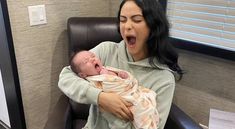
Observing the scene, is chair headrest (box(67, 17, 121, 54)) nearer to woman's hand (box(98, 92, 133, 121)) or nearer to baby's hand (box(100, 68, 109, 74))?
baby's hand (box(100, 68, 109, 74))

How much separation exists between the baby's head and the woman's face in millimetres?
186

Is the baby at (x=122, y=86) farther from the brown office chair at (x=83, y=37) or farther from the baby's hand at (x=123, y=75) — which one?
the brown office chair at (x=83, y=37)

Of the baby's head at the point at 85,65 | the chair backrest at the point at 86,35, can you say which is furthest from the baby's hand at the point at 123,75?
the chair backrest at the point at 86,35

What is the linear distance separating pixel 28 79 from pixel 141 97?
946 millimetres

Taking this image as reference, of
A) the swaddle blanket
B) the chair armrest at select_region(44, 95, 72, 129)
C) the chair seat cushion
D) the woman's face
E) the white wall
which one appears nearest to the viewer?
the swaddle blanket

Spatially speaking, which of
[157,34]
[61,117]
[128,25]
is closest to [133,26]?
[128,25]

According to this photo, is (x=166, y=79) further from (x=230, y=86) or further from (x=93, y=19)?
(x=93, y=19)

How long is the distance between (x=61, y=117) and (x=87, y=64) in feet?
1.37

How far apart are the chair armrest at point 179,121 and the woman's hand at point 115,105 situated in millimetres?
307

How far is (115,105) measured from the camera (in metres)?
1.05

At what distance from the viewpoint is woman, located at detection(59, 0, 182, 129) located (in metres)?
1.10

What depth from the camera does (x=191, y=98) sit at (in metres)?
1.72

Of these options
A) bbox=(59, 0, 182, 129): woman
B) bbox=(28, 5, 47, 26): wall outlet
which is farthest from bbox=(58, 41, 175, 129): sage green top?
bbox=(28, 5, 47, 26): wall outlet

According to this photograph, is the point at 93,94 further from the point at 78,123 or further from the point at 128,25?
the point at 78,123
